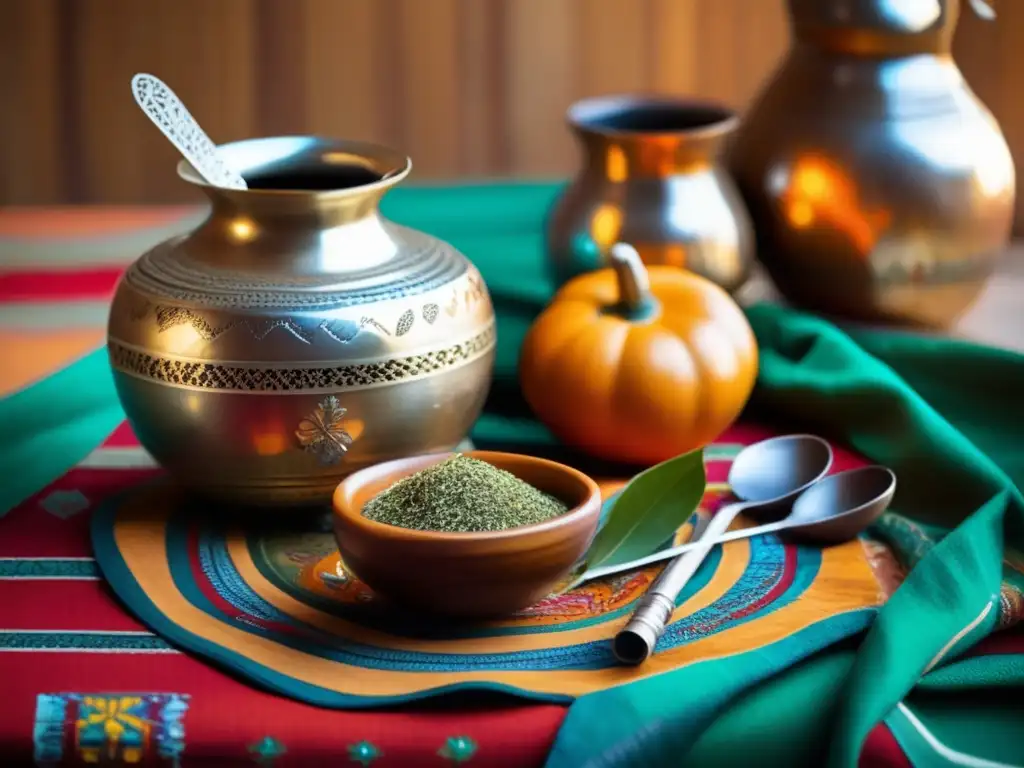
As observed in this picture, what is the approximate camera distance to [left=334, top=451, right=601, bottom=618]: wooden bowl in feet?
2.00

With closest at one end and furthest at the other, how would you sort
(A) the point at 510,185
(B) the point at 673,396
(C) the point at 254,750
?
1. (C) the point at 254,750
2. (B) the point at 673,396
3. (A) the point at 510,185

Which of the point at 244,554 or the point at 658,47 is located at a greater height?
the point at 658,47

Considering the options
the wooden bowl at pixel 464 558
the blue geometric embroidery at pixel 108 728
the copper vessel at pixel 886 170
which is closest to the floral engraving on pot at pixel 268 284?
the wooden bowl at pixel 464 558

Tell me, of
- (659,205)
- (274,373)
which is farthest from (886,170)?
(274,373)

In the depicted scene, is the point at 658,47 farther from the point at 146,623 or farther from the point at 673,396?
the point at 146,623

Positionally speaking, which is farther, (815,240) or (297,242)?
(815,240)

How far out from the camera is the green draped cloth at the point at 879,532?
1.91 feet

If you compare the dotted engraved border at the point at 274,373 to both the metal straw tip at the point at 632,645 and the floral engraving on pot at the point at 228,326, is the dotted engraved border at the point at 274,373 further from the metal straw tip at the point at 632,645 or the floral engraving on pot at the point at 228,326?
the metal straw tip at the point at 632,645

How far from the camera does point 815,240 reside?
108 centimetres

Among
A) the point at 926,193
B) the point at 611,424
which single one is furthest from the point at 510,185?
the point at 611,424

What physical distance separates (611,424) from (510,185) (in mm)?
666

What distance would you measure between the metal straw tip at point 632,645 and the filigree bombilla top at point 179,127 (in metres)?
0.31

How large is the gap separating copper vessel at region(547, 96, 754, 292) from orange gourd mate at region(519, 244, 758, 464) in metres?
0.13

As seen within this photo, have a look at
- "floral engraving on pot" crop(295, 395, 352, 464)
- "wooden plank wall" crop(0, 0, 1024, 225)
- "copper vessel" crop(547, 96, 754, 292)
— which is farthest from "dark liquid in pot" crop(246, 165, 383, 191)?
"wooden plank wall" crop(0, 0, 1024, 225)
